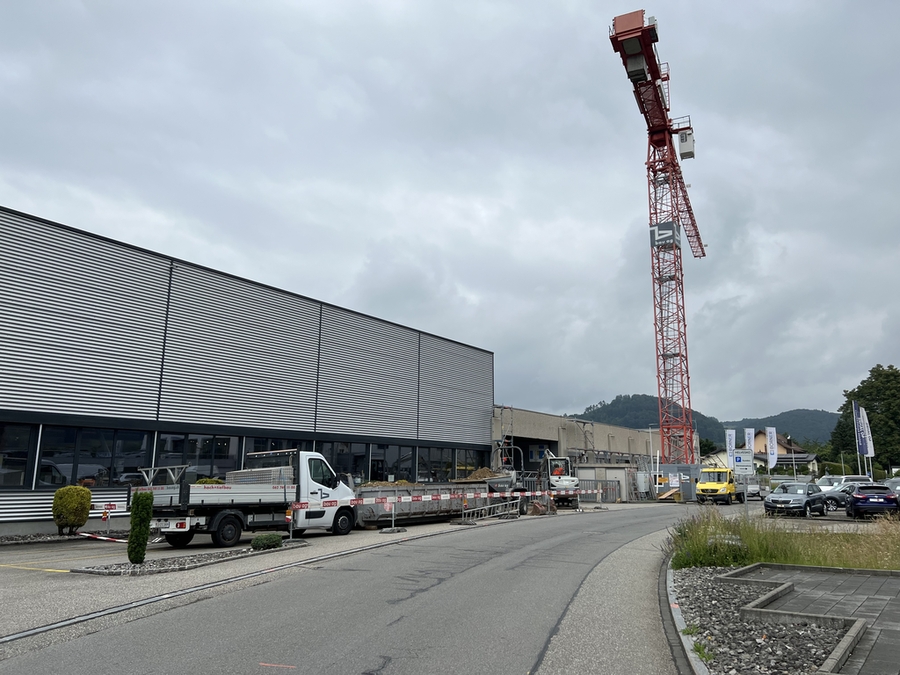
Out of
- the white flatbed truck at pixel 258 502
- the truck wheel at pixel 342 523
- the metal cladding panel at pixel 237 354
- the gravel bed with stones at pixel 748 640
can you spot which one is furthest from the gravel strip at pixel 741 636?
the metal cladding panel at pixel 237 354

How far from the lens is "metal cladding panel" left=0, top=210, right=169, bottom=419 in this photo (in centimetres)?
2084

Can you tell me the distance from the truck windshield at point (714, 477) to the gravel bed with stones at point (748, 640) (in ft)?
118

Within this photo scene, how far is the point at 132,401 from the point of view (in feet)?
77.4

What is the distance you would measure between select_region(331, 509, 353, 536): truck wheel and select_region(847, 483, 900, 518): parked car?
780 inches

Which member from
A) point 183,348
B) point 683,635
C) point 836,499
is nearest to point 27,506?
point 183,348

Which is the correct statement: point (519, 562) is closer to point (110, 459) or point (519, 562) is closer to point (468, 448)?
point (110, 459)

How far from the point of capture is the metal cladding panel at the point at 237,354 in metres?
25.5

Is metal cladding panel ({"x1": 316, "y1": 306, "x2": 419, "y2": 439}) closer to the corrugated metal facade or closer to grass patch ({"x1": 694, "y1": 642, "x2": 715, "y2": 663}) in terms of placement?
the corrugated metal facade

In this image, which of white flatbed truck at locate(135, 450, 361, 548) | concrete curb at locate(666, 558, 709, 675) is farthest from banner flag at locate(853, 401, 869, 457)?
concrete curb at locate(666, 558, 709, 675)

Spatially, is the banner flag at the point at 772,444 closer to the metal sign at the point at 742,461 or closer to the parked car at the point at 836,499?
the parked car at the point at 836,499

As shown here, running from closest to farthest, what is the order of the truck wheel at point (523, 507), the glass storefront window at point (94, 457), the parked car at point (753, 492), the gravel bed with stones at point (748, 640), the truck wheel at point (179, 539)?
the gravel bed with stones at point (748, 640)
the truck wheel at point (179, 539)
the glass storefront window at point (94, 457)
the truck wheel at point (523, 507)
the parked car at point (753, 492)

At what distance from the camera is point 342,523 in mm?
20688

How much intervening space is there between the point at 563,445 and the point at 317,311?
24133 millimetres

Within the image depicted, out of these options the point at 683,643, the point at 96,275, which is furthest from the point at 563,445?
the point at 683,643
